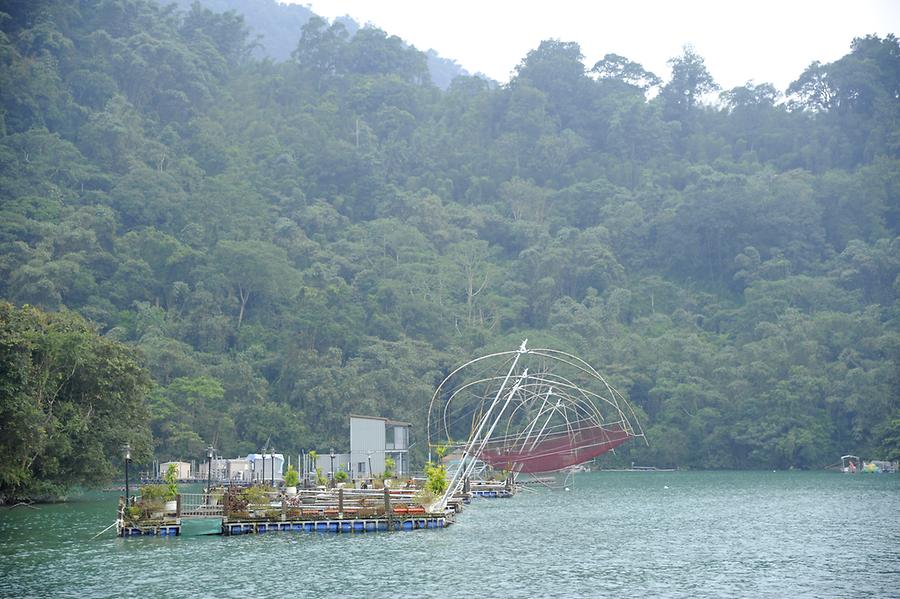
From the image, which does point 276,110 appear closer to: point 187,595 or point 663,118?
point 663,118

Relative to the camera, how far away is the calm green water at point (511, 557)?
30453mm

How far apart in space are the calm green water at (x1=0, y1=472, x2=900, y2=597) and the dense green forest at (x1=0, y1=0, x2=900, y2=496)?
80.9 ft

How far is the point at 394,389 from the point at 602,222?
49019 millimetres

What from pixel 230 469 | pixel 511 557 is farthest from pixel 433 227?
pixel 511 557

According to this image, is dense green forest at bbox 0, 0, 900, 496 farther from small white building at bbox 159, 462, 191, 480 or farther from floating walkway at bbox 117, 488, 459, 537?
floating walkway at bbox 117, 488, 459, 537

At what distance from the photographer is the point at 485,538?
41719 millimetres

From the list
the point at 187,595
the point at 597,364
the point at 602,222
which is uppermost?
the point at 602,222

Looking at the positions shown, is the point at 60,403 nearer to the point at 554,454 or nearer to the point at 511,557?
the point at 554,454

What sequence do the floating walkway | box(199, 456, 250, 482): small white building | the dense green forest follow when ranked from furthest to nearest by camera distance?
the dense green forest → box(199, 456, 250, 482): small white building → the floating walkway

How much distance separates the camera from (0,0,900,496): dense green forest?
308 feet

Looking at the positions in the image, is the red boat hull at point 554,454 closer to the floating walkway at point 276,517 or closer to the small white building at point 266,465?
the small white building at point 266,465

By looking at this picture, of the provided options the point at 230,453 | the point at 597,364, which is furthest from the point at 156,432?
the point at 597,364

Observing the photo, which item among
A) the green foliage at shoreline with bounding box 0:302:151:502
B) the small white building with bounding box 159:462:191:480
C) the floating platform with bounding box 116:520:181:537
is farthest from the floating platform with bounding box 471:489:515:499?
the floating platform with bounding box 116:520:181:537

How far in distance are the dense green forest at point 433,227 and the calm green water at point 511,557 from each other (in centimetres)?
2465
